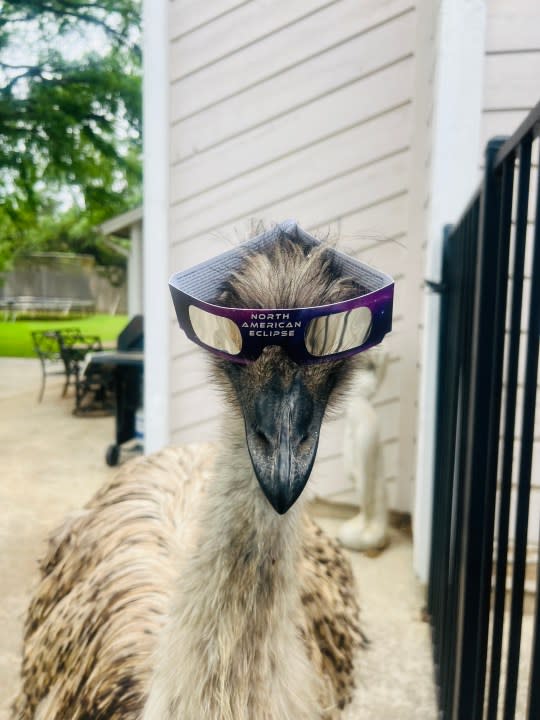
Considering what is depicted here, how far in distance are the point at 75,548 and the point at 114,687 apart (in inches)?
31.9

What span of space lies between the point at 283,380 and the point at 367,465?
272 cm

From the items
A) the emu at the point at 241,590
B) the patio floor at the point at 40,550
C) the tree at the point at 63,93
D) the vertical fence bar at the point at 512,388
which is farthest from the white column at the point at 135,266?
the vertical fence bar at the point at 512,388

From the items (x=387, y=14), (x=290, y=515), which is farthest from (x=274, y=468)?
(x=387, y=14)

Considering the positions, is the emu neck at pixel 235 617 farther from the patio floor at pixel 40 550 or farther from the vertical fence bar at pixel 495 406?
the patio floor at pixel 40 550

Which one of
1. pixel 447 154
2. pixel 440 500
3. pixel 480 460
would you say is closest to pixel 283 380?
pixel 480 460

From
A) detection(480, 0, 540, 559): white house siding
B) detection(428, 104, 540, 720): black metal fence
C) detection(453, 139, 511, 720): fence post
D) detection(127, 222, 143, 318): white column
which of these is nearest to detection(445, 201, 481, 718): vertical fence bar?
detection(428, 104, 540, 720): black metal fence

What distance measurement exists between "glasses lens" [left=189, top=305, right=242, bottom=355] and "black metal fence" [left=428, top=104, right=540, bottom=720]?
46 centimetres

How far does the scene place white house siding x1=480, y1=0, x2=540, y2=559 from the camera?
8.85ft

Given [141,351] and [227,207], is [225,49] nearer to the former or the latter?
[227,207]

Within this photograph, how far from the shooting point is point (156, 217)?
4.10 meters

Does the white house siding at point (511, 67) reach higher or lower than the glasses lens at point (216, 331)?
higher

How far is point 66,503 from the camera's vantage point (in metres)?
4.74

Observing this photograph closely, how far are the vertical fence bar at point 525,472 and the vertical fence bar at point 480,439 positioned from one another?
33 cm

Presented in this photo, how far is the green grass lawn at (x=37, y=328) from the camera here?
18.2 m
